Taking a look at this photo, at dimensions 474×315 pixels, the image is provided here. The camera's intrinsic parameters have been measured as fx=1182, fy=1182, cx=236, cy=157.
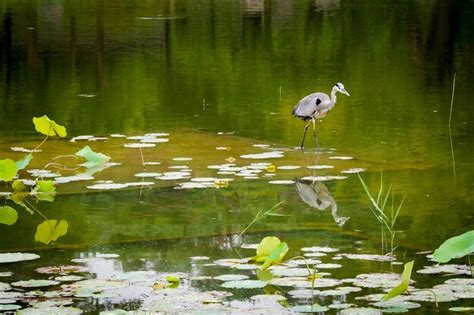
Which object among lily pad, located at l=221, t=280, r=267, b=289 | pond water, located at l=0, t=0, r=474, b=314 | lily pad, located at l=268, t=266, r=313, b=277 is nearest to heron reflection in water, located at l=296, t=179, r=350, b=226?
pond water, located at l=0, t=0, r=474, b=314

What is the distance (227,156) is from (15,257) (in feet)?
11.7

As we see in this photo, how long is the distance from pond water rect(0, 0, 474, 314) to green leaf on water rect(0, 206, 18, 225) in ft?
0.16

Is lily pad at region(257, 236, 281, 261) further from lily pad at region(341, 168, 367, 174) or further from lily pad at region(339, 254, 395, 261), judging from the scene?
lily pad at region(341, 168, 367, 174)

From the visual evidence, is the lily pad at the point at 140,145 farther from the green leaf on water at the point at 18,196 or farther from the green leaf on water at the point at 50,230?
the green leaf on water at the point at 50,230

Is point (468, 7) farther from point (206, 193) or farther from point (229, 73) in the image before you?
point (206, 193)

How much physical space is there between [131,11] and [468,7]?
8.93 meters

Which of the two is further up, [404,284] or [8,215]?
[404,284]

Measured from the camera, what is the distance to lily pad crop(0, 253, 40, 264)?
263 inches

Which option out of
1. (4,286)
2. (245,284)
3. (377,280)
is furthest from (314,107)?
(4,286)

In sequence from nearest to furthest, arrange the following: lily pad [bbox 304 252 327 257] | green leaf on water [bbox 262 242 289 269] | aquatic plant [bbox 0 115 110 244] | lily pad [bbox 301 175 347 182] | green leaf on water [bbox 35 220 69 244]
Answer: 1. green leaf on water [bbox 262 242 289 269]
2. lily pad [bbox 304 252 327 257]
3. green leaf on water [bbox 35 220 69 244]
4. aquatic plant [bbox 0 115 110 244]
5. lily pad [bbox 301 175 347 182]

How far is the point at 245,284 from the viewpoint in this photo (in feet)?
20.0

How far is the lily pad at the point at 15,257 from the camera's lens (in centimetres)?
667

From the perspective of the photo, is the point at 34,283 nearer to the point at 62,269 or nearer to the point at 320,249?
the point at 62,269

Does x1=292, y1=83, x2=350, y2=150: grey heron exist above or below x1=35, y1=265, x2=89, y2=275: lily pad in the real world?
above
